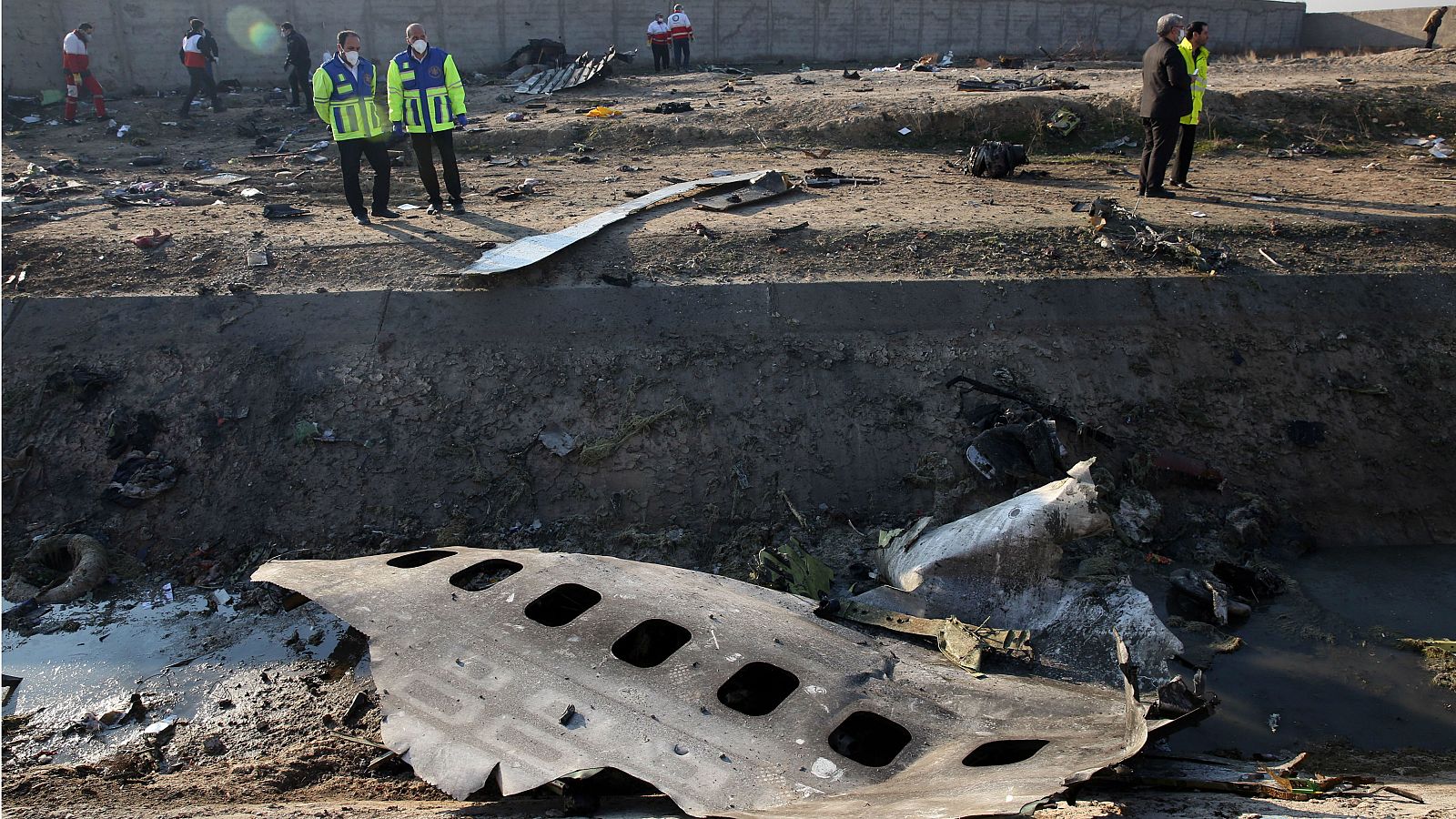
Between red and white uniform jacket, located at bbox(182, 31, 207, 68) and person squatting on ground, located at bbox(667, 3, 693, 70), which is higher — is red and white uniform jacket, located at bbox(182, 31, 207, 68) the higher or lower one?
the lower one

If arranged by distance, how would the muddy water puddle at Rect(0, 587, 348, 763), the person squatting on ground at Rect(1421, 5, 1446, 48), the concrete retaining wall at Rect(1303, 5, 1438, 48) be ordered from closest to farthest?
1. the muddy water puddle at Rect(0, 587, 348, 763)
2. the person squatting on ground at Rect(1421, 5, 1446, 48)
3. the concrete retaining wall at Rect(1303, 5, 1438, 48)

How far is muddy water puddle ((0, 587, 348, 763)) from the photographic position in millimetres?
4770

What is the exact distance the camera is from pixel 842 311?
689 centimetres

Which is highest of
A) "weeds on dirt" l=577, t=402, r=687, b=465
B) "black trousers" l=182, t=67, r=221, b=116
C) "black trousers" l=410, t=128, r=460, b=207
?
"black trousers" l=182, t=67, r=221, b=116

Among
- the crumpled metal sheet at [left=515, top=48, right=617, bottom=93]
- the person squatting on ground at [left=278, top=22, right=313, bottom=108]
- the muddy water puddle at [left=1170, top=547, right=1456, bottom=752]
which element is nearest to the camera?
the muddy water puddle at [left=1170, top=547, right=1456, bottom=752]

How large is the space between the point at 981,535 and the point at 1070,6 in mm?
22958

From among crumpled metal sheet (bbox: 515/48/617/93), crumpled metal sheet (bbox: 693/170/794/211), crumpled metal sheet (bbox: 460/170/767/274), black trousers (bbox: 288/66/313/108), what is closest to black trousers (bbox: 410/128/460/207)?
crumpled metal sheet (bbox: 460/170/767/274)

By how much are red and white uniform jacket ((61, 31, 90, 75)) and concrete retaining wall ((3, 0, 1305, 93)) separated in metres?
3.12

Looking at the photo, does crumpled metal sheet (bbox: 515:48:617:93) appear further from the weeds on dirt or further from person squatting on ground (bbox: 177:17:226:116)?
the weeds on dirt

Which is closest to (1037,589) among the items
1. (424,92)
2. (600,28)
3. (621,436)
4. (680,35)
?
(621,436)

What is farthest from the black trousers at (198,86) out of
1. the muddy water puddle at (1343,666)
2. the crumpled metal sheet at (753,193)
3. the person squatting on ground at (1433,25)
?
the person squatting on ground at (1433,25)

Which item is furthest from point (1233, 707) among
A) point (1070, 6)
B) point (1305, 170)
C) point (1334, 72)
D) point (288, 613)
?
point (1070, 6)

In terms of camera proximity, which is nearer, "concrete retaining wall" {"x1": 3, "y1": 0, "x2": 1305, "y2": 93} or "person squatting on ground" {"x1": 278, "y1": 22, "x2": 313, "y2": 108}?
"person squatting on ground" {"x1": 278, "y1": 22, "x2": 313, "y2": 108}

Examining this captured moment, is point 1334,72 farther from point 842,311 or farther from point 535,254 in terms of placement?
point 535,254
